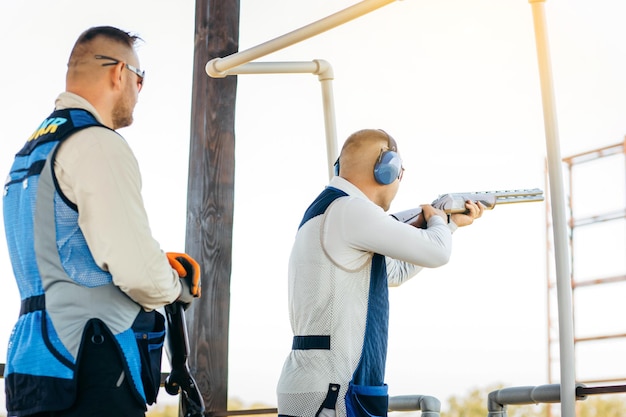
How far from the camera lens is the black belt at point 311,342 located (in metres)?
2.72

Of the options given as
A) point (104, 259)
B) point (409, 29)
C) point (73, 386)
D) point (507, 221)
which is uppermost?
point (409, 29)

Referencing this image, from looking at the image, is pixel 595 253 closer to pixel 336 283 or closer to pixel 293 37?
pixel 293 37

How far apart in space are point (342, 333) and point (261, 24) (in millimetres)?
4746

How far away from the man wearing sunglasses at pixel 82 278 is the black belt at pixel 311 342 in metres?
0.60

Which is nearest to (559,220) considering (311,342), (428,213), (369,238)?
(428,213)

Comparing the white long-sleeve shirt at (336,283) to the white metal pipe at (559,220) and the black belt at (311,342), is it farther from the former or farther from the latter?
the white metal pipe at (559,220)

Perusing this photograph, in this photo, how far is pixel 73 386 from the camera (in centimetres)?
206

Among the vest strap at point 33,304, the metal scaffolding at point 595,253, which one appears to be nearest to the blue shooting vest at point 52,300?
the vest strap at point 33,304

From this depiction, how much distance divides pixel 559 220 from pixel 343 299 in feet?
2.31

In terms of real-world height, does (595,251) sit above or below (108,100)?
above

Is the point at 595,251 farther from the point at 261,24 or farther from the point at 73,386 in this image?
the point at 73,386

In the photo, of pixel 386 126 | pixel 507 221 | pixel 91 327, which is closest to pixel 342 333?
pixel 91 327

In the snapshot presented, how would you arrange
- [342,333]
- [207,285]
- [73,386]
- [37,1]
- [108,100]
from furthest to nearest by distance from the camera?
[37,1], [207,285], [342,333], [108,100], [73,386]

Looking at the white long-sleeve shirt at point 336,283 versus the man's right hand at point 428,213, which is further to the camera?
the man's right hand at point 428,213
